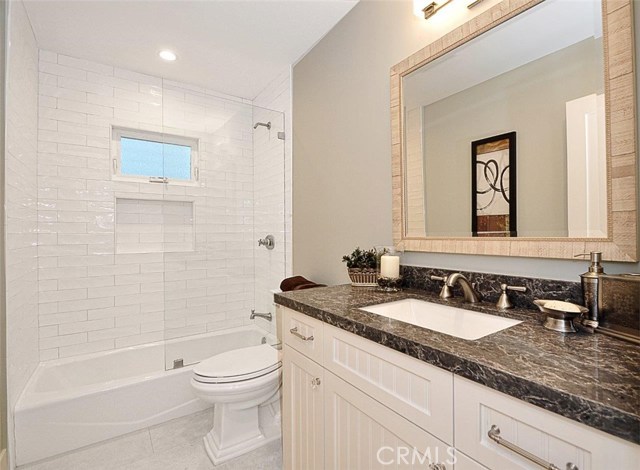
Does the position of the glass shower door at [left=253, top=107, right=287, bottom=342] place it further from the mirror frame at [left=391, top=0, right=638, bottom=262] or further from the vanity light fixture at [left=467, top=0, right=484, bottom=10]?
the mirror frame at [left=391, top=0, right=638, bottom=262]

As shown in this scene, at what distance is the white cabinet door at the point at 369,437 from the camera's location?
2.50 ft

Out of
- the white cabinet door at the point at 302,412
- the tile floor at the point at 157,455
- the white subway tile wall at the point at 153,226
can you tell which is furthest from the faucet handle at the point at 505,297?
the white subway tile wall at the point at 153,226

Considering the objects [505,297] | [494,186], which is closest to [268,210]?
[494,186]

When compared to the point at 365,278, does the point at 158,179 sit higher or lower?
higher

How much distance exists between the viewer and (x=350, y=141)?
1878mm

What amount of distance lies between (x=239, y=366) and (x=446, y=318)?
1.28 meters

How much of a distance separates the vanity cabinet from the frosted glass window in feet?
6.28

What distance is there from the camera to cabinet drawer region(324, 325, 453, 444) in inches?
28.3

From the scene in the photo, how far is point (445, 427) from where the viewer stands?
71 cm

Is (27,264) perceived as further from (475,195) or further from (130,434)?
(475,195)

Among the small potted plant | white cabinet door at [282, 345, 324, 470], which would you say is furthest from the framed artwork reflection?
white cabinet door at [282, 345, 324, 470]

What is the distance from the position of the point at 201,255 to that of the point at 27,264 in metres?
1.09

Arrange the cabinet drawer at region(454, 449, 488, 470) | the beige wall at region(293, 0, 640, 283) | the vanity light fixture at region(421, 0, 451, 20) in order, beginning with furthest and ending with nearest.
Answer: the beige wall at region(293, 0, 640, 283)
the vanity light fixture at region(421, 0, 451, 20)
the cabinet drawer at region(454, 449, 488, 470)

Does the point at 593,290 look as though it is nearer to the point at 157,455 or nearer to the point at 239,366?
the point at 239,366
